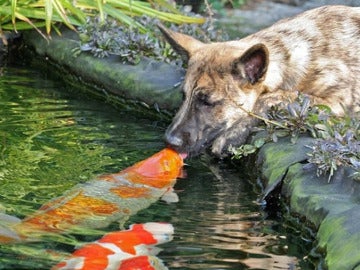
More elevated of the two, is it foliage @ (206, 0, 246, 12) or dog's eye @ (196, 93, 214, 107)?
foliage @ (206, 0, 246, 12)

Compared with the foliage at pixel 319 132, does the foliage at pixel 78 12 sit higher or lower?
higher

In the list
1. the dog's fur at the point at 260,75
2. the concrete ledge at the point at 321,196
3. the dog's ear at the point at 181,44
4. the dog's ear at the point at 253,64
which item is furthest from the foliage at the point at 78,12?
the concrete ledge at the point at 321,196

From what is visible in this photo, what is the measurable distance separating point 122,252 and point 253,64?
8.25 ft

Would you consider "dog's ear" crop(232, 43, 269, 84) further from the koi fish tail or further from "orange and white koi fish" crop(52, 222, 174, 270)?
the koi fish tail

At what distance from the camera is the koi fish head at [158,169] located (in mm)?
6422

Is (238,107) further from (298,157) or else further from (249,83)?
(298,157)

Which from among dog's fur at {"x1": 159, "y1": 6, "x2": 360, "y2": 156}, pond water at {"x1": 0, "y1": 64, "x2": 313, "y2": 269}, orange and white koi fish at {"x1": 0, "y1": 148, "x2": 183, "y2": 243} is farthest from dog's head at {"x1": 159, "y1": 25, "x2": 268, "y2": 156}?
orange and white koi fish at {"x1": 0, "y1": 148, "x2": 183, "y2": 243}

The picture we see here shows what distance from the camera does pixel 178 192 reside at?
6441mm

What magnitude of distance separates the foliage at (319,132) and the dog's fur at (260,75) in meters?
0.28

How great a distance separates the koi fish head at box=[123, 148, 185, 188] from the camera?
6.42 meters

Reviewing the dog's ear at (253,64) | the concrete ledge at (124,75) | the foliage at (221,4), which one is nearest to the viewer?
the dog's ear at (253,64)

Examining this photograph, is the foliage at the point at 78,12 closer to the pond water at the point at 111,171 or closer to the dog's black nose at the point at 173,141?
the pond water at the point at 111,171

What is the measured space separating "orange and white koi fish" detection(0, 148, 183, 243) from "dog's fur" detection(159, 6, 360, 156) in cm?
30

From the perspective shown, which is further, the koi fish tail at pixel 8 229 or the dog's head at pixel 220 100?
the dog's head at pixel 220 100
